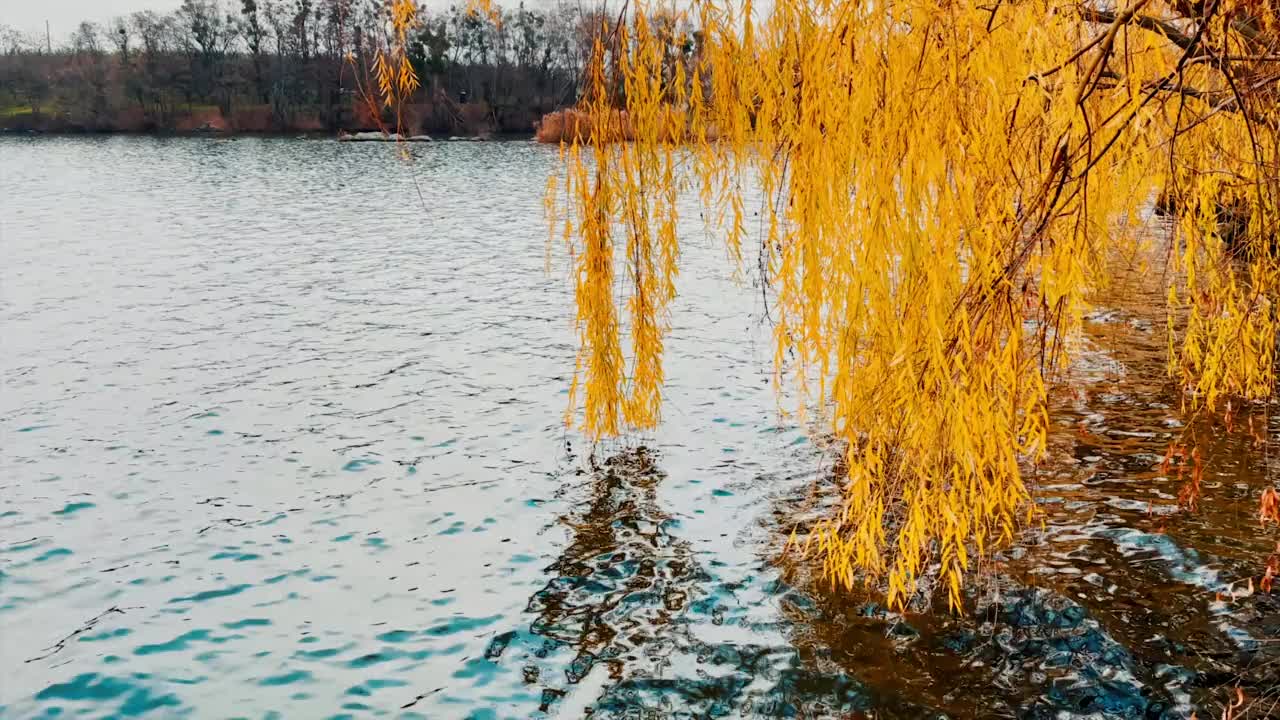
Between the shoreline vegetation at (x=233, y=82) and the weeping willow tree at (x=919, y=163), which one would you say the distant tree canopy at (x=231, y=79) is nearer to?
the shoreline vegetation at (x=233, y=82)

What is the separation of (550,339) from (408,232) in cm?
1024

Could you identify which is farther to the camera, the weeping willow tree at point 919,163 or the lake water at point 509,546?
the lake water at point 509,546

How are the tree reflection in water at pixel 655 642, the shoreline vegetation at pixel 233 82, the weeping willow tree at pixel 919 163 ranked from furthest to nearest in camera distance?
the shoreline vegetation at pixel 233 82
the tree reflection in water at pixel 655 642
the weeping willow tree at pixel 919 163

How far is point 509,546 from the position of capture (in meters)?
6.47

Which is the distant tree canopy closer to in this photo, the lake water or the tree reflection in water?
the lake water

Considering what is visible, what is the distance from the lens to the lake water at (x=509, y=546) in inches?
191

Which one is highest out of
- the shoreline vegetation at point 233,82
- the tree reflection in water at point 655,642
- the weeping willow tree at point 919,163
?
the shoreline vegetation at point 233,82

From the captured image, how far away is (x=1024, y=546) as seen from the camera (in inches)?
236

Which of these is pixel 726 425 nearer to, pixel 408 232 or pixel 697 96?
pixel 697 96

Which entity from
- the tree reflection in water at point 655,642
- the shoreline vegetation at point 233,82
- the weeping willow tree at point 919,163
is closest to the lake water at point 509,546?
the tree reflection in water at point 655,642

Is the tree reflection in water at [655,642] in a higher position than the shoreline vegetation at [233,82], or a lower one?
lower

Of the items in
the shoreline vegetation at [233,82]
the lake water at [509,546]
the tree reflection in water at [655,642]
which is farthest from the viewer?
the shoreline vegetation at [233,82]

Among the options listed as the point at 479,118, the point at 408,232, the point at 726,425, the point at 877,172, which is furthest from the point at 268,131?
the point at 877,172

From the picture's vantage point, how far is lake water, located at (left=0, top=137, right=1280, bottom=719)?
4844 mm
